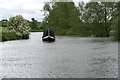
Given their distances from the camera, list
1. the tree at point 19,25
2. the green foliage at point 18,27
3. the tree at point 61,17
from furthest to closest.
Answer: the tree at point 61,17 < the tree at point 19,25 < the green foliage at point 18,27

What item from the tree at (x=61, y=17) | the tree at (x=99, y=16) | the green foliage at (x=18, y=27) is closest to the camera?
the green foliage at (x=18, y=27)

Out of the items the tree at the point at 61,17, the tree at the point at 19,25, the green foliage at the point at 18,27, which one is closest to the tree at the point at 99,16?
the green foliage at the point at 18,27

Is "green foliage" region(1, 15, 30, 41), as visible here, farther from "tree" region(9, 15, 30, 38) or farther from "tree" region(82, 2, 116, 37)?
"tree" region(82, 2, 116, 37)

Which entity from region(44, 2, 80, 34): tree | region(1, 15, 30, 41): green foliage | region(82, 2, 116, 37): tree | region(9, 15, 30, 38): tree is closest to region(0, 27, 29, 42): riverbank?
region(1, 15, 30, 41): green foliage

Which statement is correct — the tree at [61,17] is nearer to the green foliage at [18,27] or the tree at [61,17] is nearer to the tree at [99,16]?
the tree at [99,16]

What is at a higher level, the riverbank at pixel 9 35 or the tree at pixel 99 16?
the tree at pixel 99 16

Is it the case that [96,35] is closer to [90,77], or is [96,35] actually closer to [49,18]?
[49,18]

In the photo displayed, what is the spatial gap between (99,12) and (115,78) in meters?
44.3

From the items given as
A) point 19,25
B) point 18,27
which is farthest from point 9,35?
point 19,25

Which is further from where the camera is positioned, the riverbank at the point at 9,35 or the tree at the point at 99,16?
the tree at the point at 99,16

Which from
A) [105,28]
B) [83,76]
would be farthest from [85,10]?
[83,76]

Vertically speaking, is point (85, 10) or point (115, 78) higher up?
point (85, 10)

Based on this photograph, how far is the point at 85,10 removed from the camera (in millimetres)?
54469

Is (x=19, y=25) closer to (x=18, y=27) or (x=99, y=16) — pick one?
(x=18, y=27)
